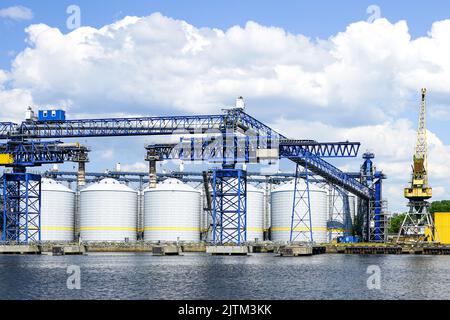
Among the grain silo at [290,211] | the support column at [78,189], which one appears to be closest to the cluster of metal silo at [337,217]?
the grain silo at [290,211]

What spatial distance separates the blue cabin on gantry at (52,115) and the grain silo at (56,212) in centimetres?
2887

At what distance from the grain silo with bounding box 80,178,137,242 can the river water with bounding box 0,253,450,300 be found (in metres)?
59.7

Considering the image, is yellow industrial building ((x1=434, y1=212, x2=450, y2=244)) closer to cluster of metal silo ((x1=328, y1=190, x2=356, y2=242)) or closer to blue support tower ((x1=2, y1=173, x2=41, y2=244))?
cluster of metal silo ((x1=328, y1=190, x2=356, y2=242))

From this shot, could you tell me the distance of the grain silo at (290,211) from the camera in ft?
530

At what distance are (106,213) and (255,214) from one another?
3176 centimetres

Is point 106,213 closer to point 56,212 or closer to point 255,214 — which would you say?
point 56,212

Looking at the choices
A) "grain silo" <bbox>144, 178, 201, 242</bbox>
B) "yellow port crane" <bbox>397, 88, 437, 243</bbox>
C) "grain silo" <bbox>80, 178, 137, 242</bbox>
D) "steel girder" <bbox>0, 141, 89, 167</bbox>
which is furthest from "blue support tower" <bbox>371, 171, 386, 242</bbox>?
"steel girder" <bbox>0, 141, 89, 167</bbox>

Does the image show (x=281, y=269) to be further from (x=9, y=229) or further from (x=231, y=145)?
(x=9, y=229)

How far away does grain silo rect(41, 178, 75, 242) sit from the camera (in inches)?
6604

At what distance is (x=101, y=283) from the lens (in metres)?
75.8

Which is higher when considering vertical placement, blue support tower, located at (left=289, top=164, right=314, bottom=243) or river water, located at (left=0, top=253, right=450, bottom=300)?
blue support tower, located at (left=289, top=164, right=314, bottom=243)

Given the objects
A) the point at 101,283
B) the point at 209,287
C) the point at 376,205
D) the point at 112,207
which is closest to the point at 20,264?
the point at 101,283

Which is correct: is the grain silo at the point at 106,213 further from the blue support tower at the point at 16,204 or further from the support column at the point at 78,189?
the blue support tower at the point at 16,204
